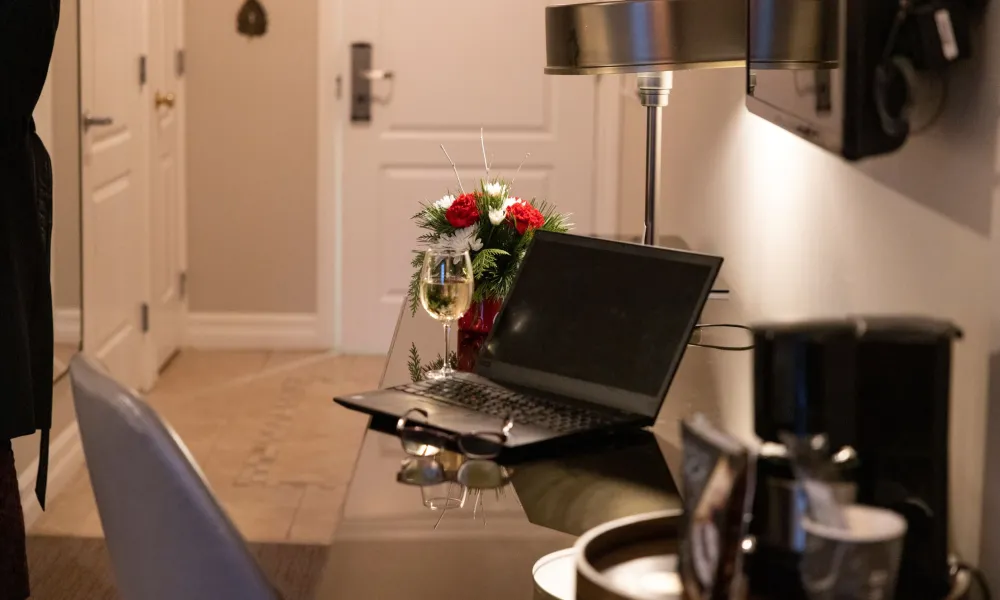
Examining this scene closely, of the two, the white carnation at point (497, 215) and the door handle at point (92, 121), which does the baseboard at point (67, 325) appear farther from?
the white carnation at point (497, 215)

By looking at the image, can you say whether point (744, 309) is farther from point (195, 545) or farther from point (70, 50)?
point (70, 50)

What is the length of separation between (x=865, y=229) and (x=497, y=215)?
0.65 m

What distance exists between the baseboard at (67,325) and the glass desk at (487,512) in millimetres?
2085

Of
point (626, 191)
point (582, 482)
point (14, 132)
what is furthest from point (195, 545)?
point (626, 191)

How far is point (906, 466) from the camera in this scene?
85cm

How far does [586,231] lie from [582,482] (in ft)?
12.0

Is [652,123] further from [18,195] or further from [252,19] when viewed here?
[252,19]

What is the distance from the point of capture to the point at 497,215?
191 cm

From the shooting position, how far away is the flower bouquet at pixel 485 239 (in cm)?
188

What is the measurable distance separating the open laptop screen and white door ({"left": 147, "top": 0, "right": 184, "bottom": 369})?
325cm

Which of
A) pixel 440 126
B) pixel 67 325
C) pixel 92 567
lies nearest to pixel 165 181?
pixel 440 126

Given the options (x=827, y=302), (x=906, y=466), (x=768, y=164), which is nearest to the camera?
(x=906, y=466)

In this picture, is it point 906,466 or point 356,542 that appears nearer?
point 906,466

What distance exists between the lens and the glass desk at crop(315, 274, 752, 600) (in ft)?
3.43
